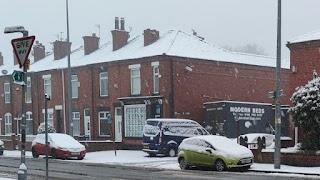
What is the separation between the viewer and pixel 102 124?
41.9 meters

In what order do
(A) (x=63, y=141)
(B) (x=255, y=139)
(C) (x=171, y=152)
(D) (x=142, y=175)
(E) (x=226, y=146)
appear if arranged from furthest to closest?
(A) (x=63, y=141)
(C) (x=171, y=152)
(B) (x=255, y=139)
(E) (x=226, y=146)
(D) (x=142, y=175)

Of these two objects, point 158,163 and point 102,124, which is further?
point 102,124

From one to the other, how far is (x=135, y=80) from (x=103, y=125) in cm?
525

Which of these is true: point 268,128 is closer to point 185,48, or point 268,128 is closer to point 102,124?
point 185,48

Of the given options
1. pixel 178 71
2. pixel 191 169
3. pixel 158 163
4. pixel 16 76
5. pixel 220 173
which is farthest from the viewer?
pixel 178 71

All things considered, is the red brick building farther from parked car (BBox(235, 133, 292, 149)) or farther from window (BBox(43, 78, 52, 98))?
parked car (BBox(235, 133, 292, 149))

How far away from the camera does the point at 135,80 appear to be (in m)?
38.9

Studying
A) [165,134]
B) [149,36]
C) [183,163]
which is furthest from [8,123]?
[183,163]

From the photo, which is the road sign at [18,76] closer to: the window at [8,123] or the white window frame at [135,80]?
the white window frame at [135,80]

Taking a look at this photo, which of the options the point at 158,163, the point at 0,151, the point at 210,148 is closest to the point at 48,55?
the point at 0,151

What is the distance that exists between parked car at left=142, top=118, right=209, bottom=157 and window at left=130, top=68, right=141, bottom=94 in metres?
7.68

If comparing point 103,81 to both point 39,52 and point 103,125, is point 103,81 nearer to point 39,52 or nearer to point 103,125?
point 103,125

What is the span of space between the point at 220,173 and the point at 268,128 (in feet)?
60.0

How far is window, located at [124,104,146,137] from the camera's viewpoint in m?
37.7
